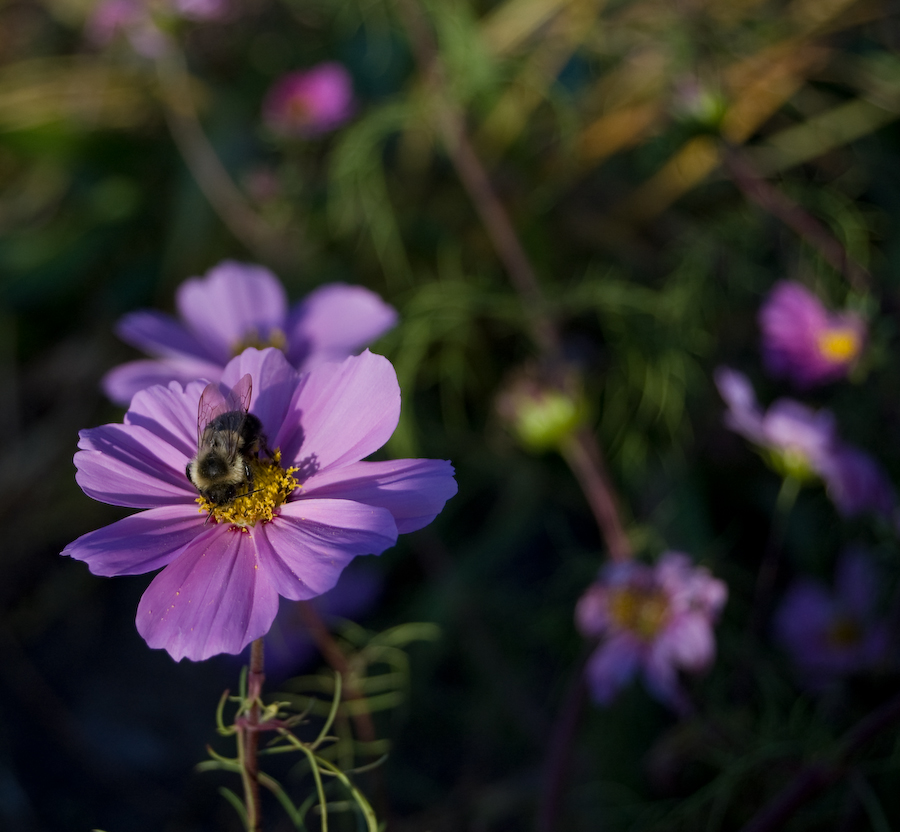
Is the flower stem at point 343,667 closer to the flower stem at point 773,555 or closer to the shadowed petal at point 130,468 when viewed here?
the shadowed petal at point 130,468

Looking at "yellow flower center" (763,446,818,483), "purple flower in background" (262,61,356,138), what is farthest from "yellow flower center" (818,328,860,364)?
"purple flower in background" (262,61,356,138)

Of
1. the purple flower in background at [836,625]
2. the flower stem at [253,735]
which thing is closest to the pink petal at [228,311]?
the flower stem at [253,735]

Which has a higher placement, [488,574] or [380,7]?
[380,7]

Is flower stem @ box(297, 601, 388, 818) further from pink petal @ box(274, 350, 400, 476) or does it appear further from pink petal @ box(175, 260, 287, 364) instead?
pink petal @ box(175, 260, 287, 364)

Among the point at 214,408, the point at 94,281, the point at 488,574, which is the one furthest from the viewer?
the point at 94,281

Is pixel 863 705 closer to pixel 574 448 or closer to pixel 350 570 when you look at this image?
pixel 574 448

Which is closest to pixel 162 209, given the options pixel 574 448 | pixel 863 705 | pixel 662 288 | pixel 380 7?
pixel 380 7

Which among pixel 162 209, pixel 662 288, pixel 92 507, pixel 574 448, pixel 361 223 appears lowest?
pixel 574 448
